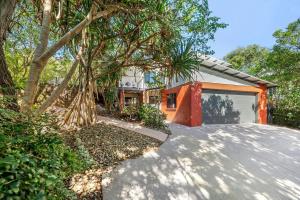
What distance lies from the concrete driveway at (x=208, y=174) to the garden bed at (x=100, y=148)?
31 centimetres

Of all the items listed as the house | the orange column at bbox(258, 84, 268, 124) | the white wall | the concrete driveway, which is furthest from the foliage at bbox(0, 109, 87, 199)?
the orange column at bbox(258, 84, 268, 124)

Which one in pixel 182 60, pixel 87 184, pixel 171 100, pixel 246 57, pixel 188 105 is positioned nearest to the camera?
pixel 87 184

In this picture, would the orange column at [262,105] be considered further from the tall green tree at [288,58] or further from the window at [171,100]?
the window at [171,100]

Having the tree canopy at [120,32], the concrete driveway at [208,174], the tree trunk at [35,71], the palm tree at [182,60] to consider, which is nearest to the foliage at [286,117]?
the concrete driveway at [208,174]

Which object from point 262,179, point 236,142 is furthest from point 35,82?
point 236,142

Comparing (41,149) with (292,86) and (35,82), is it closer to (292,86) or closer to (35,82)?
(35,82)

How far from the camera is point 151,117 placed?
10.2m

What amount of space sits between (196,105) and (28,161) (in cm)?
1145

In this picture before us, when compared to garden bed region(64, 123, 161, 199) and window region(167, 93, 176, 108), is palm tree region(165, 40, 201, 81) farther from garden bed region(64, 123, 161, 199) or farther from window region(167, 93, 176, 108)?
window region(167, 93, 176, 108)

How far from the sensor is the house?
12.4m

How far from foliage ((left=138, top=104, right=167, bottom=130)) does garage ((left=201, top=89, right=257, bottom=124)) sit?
12.8 feet

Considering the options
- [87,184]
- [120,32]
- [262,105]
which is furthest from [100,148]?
[262,105]

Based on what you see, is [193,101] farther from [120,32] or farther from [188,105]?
[120,32]

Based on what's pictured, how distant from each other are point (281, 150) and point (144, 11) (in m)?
7.48
